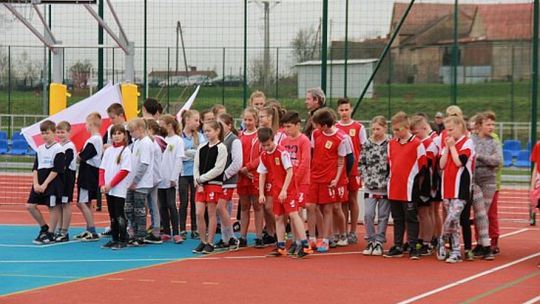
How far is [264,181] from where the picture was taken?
1398 cm

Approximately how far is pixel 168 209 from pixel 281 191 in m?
2.37

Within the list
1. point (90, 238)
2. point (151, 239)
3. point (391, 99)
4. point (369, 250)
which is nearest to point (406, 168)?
point (369, 250)

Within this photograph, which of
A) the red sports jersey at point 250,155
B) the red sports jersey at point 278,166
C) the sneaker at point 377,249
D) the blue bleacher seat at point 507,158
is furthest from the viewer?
the blue bleacher seat at point 507,158

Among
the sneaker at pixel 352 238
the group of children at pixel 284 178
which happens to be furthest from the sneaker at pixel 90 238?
the sneaker at pixel 352 238

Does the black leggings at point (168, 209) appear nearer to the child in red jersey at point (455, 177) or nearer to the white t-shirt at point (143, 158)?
the white t-shirt at point (143, 158)

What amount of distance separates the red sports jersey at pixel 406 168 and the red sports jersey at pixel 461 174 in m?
0.41

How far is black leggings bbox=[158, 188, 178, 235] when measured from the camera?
15.2 m

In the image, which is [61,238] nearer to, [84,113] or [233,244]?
[233,244]

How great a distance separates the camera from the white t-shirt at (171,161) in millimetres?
15016

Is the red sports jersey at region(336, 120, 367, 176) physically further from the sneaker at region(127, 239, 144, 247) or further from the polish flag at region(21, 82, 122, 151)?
the polish flag at region(21, 82, 122, 151)

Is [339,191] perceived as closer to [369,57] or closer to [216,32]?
[216,32]

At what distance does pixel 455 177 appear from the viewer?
13.0 m

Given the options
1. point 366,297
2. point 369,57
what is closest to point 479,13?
point 369,57

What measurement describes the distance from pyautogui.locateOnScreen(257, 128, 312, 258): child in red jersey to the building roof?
112 ft
